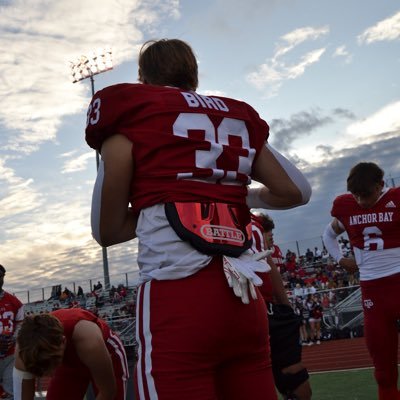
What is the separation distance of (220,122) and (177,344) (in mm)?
738

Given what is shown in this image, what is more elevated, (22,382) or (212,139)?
(212,139)

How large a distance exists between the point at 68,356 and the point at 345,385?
203 inches

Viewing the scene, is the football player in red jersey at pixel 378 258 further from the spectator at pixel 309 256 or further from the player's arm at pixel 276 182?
the spectator at pixel 309 256

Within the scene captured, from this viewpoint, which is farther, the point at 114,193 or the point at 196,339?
the point at 114,193

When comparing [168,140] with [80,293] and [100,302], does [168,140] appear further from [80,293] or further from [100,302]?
[80,293]

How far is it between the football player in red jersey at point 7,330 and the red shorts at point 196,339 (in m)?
6.66

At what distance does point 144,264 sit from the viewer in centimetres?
194

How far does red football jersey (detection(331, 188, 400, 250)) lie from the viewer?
4590 mm

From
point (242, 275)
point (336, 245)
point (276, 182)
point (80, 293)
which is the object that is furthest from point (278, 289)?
point (80, 293)

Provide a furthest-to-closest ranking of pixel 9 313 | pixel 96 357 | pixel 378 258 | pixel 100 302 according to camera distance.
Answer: pixel 100 302
pixel 9 313
pixel 378 258
pixel 96 357

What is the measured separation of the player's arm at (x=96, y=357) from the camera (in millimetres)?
3348

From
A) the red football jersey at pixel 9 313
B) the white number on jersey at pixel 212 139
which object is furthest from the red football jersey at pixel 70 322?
the red football jersey at pixel 9 313

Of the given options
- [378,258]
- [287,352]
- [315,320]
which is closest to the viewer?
[287,352]

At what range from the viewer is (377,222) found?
15.1ft
